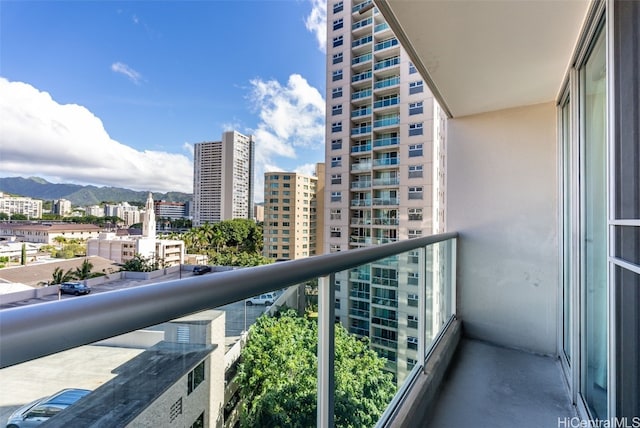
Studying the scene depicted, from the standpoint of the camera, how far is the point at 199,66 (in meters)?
25.0

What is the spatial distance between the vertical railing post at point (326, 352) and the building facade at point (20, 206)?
30.5ft

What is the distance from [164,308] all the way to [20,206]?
10210 millimetres

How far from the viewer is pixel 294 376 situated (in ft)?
3.28

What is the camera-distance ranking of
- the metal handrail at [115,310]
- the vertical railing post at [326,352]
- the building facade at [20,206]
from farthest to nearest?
the building facade at [20,206]
the vertical railing post at [326,352]
the metal handrail at [115,310]

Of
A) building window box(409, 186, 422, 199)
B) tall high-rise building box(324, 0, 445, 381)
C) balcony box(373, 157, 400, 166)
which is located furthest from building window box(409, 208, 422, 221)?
balcony box(373, 157, 400, 166)

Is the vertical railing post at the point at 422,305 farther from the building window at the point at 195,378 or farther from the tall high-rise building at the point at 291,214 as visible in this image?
the tall high-rise building at the point at 291,214

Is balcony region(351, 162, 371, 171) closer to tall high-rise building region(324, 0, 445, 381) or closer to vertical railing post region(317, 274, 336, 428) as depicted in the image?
tall high-rise building region(324, 0, 445, 381)

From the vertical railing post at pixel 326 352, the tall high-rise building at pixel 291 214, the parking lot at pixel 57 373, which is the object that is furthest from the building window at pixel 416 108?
the parking lot at pixel 57 373

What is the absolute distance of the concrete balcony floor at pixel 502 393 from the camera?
1.80m

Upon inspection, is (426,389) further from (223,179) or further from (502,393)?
(223,179)

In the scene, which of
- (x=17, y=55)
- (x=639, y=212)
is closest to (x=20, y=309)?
(x=639, y=212)

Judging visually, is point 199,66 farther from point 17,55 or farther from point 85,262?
point 85,262

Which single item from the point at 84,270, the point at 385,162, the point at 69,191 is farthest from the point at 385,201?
the point at 69,191

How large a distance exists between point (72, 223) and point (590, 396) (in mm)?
10604
